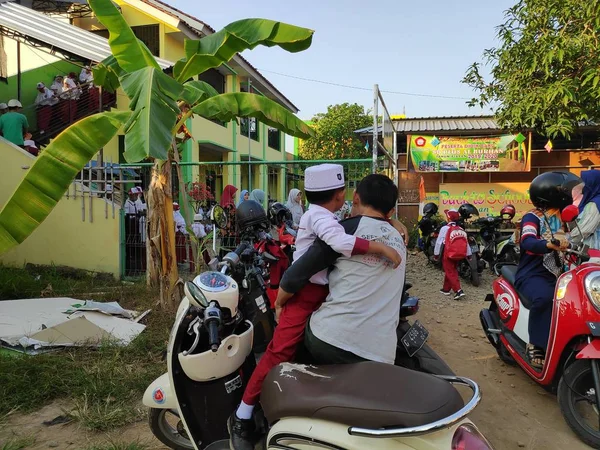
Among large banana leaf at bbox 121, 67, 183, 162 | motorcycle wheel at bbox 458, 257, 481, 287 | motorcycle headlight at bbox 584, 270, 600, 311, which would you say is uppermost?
large banana leaf at bbox 121, 67, 183, 162

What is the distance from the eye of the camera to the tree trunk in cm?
504

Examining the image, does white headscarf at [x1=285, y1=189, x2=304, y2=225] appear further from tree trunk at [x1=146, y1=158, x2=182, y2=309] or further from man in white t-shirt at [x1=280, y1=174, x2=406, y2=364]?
man in white t-shirt at [x1=280, y1=174, x2=406, y2=364]

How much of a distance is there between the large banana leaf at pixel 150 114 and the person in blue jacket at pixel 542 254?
8.85ft

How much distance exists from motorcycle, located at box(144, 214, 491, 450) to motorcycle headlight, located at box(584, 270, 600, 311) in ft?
3.53

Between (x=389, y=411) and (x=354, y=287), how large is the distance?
1.71 ft

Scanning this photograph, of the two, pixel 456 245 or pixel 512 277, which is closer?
pixel 512 277

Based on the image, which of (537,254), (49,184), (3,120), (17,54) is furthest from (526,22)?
(17,54)

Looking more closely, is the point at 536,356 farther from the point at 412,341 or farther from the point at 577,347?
the point at 412,341

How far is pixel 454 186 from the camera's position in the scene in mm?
11273

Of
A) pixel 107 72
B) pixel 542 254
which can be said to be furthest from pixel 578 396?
pixel 107 72

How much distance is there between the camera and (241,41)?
4.42 metres

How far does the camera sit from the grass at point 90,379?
3.11 m

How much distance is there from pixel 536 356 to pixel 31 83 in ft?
42.6

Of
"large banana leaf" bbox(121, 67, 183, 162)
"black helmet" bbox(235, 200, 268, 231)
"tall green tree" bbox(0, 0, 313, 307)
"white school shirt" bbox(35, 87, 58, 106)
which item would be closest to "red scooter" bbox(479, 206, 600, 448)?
"black helmet" bbox(235, 200, 268, 231)
